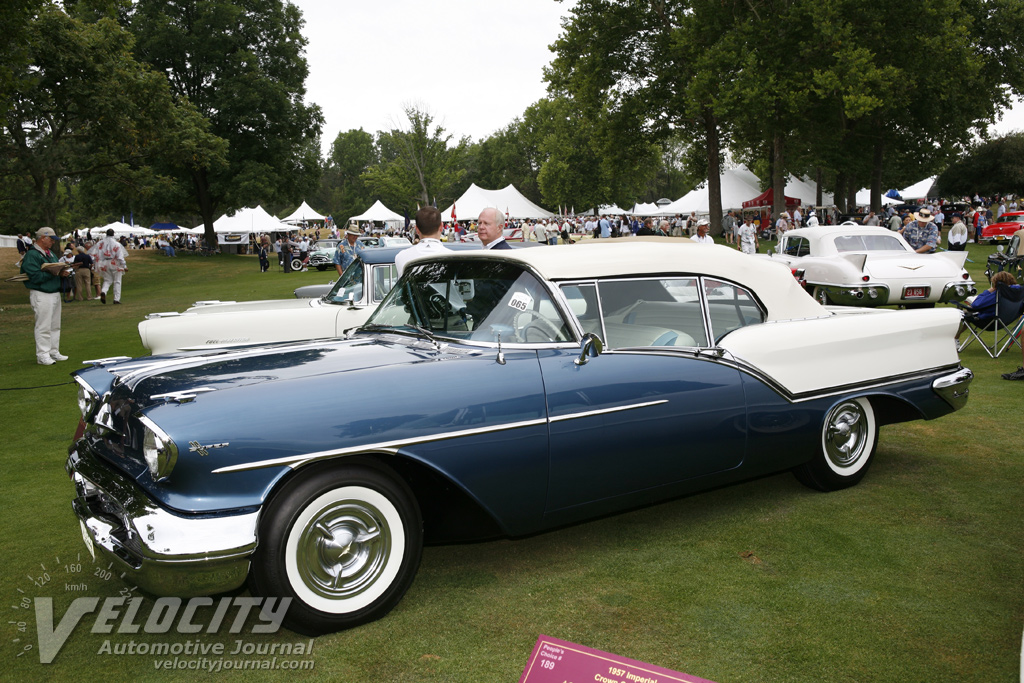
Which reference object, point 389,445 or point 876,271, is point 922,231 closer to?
point 876,271

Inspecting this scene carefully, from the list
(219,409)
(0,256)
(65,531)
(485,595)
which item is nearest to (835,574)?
(485,595)

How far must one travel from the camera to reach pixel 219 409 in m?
2.92

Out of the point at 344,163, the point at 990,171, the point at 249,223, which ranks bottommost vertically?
the point at 249,223

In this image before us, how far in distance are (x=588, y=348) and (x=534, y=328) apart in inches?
10.9

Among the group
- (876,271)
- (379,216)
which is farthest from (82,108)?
(379,216)

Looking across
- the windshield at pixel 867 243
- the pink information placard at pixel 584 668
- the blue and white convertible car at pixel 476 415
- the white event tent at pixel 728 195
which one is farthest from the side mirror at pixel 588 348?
the white event tent at pixel 728 195

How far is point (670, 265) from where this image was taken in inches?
166

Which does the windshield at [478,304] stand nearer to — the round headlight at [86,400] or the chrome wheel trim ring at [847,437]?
the round headlight at [86,400]

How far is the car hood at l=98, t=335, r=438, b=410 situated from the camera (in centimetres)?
315

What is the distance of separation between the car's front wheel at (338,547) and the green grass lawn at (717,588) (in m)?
0.14

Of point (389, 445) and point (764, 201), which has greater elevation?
point (764, 201)

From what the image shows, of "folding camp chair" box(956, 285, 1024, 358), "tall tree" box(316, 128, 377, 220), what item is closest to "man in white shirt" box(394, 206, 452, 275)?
"folding camp chair" box(956, 285, 1024, 358)

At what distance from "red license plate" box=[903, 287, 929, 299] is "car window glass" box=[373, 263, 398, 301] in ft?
28.7

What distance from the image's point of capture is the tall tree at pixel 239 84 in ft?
127
